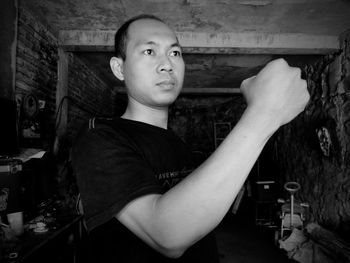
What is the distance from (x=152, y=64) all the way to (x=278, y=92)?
639mm

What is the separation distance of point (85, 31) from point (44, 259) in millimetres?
3178

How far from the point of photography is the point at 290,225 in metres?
4.66

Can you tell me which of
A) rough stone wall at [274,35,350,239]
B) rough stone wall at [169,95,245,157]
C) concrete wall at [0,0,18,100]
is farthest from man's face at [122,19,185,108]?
rough stone wall at [169,95,245,157]

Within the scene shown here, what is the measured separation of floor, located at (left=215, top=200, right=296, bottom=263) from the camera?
14.3 feet

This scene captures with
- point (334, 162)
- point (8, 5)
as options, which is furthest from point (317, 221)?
point (8, 5)

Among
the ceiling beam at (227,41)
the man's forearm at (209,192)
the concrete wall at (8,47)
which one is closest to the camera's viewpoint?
the man's forearm at (209,192)

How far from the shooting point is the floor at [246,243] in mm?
4367

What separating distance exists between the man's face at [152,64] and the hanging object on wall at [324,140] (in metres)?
3.63

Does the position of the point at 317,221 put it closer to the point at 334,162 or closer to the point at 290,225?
the point at 290,225

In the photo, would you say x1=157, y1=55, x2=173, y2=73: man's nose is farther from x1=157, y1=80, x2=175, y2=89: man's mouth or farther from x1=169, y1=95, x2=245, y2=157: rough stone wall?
x1=169, y1=95, x2=245, y2=157: rough stone wall

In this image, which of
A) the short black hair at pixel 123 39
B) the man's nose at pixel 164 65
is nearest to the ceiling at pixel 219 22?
the short black hair at pixel 123 39

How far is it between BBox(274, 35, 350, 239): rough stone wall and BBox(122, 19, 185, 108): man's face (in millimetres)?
3537

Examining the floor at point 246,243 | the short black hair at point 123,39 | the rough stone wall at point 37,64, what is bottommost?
the floor at point 246,243

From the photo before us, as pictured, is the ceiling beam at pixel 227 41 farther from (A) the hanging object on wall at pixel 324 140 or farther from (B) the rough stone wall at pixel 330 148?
(A) the hanging object on wall at pixel 324 140
